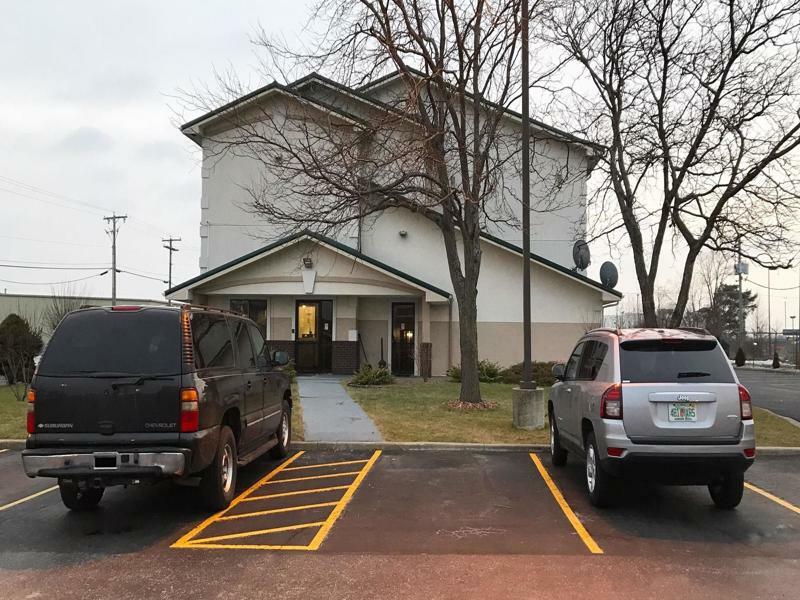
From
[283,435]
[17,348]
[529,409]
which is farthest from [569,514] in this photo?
[17,348]

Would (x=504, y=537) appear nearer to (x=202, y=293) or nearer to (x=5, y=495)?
(x=5, y=495)

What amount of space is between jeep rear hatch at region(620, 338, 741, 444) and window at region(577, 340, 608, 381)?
587 mm

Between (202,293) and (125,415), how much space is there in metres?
15.7

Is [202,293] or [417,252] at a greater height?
[417,252]

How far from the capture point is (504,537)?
5711 millimetres

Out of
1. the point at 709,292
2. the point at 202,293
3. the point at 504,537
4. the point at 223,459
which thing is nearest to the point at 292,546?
the point at 223,459

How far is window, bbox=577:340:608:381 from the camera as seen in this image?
22.8 ft

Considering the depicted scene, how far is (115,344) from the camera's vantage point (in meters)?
5.99

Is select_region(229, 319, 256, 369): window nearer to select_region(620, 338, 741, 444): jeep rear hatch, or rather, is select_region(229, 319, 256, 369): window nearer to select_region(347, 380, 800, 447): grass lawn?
select_region(347, 380, 800, 447): grass lawn

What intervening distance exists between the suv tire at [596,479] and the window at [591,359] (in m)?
0.72

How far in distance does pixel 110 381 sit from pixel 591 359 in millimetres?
5148

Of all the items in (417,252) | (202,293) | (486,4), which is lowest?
(202,293)

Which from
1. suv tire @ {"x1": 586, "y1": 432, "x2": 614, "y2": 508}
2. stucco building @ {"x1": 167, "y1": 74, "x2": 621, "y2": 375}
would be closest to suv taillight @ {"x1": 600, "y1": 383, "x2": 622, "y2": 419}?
suv tire @ {"x1": 586, "y1": 432, "x2": 614, "y2": 508}

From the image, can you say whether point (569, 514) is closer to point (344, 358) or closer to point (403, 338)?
point (344, 358)
